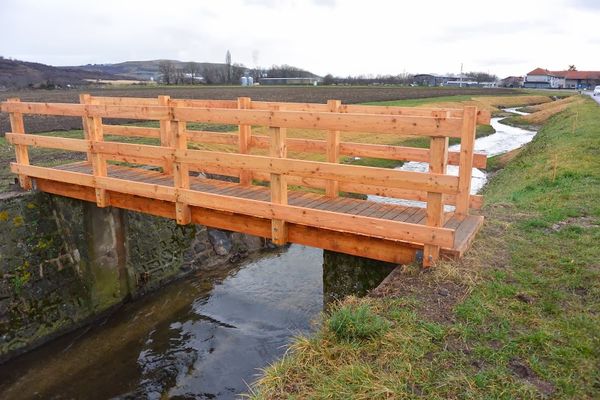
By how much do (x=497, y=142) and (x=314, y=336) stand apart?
92.1 ft

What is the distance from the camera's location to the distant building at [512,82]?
15475 centimetres

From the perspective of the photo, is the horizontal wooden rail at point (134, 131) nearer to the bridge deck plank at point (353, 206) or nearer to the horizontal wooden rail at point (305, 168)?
the bridge deck plank at point (353, 206)

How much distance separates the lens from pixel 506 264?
6152 mm

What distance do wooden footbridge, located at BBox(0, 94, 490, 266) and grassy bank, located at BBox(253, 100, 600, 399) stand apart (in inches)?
23.2

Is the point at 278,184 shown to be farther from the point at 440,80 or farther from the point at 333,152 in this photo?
the point at 440,80

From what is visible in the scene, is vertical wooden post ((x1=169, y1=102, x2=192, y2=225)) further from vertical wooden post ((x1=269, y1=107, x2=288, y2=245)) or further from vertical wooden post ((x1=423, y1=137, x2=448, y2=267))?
vertical wooden post ((x1=423, y1=137, x2=448, y2=267))

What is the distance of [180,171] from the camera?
7.70m

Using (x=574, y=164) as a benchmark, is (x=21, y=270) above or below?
below

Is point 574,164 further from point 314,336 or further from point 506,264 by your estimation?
point 314,336

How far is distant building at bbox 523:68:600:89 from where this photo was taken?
133462 mm

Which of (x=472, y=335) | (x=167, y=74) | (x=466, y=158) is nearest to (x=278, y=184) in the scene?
(x=466, y=158)

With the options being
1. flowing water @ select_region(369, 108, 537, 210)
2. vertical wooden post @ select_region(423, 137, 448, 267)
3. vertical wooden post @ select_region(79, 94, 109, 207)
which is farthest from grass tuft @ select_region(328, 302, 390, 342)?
flowing water @ select_region(369, 108, 537, 210)

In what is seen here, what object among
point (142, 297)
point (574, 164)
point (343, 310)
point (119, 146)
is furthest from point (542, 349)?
point (574, 164)

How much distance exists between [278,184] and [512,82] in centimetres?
17269
